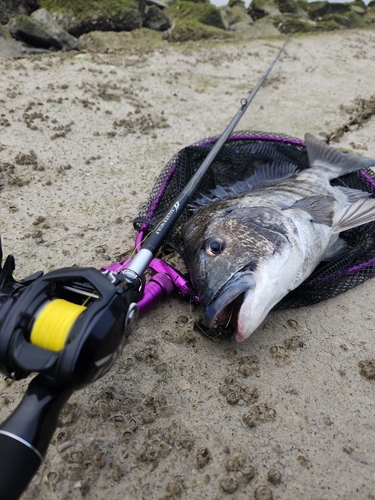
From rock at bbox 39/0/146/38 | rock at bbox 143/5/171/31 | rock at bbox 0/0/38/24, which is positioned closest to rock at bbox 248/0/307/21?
rock at bbox 143/5/171/31

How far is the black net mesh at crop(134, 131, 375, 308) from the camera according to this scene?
8.93ft

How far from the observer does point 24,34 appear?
10.3 metres

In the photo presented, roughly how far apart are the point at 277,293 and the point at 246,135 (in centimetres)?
209

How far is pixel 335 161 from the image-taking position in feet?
11.6

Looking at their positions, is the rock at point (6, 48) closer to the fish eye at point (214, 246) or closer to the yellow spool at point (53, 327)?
the fish eye at point (214, 246)

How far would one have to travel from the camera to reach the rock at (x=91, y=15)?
40.4 ft

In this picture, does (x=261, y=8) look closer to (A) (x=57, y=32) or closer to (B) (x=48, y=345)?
(A) (x=57, y=32)

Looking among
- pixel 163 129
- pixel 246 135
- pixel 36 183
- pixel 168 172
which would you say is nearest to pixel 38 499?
pixel 168 172

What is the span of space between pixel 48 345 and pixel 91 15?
13789 mm

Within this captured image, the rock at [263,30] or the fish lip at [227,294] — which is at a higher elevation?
the fish lip at [227,294]

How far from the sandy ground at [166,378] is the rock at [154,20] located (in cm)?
1148

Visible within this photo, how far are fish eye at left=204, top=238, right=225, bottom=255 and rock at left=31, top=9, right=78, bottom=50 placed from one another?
1055cm

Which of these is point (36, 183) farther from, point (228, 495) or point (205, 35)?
point (205, 35)

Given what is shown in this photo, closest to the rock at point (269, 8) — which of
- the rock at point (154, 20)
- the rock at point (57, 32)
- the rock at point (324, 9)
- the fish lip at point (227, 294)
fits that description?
the rock at point (324, 9)
